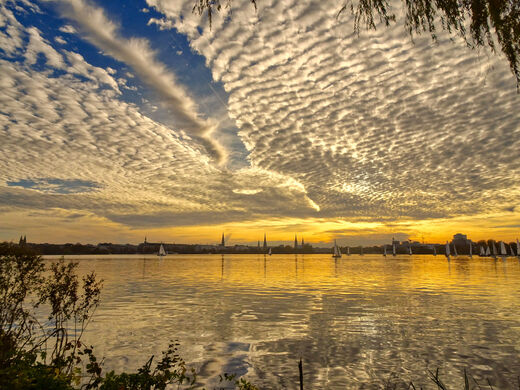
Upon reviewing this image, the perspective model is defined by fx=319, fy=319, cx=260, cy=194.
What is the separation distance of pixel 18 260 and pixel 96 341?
6.21 m

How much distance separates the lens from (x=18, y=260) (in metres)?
12.6

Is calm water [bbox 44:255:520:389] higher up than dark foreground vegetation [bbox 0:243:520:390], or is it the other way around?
dark foreground vegetation [bbox 0:243:520:390]

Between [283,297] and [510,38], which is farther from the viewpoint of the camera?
[283,297]

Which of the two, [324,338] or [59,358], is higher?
[59,358]

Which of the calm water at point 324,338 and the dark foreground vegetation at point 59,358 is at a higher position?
the dark foreground vegetation at point 59,358

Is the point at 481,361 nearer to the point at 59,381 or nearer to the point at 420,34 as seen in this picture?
the point at 420,34

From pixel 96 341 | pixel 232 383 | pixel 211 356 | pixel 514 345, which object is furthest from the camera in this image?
pixel 96 341

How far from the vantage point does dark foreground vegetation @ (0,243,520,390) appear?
5527 millimetres

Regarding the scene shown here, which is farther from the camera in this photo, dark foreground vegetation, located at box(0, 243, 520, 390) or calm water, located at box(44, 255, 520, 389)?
calm water, located at box(44, 255, 520, 389)

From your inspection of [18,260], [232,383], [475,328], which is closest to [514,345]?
[475,328]

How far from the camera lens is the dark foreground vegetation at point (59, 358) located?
5.53 meters

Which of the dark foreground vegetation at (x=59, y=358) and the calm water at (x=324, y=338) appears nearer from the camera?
the dark foreground vegetation at (x=59, y=358)

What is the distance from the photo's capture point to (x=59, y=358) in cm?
759

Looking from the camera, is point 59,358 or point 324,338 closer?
point 59,358
